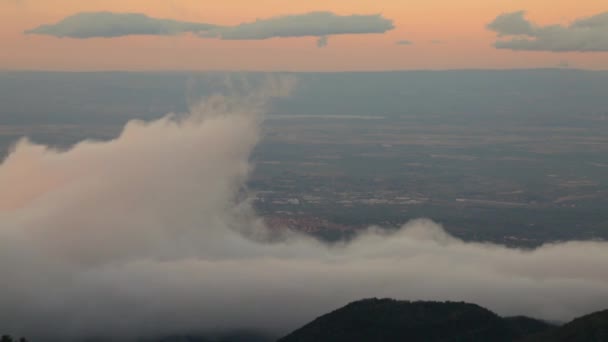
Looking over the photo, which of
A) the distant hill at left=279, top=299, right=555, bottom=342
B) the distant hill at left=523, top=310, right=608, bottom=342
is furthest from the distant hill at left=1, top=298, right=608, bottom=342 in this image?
the distant hill at left=523, top=310, right=608, bottom=342

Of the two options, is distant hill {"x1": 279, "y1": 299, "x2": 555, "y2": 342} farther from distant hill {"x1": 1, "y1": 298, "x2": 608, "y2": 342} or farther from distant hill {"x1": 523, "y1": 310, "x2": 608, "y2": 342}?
distant hill {"x1": 523, "y1": 310, "x2": 608, "y2": 342}

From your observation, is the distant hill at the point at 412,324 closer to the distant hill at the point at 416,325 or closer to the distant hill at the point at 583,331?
the distant hill at the point at 416,325

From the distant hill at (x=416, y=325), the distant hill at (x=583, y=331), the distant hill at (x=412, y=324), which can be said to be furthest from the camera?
the distant hill at (x=412, y=324)

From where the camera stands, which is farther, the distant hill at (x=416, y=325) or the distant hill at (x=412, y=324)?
the distant hill at (x=412, y=324)

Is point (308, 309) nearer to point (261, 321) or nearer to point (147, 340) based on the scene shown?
point (261, 321)

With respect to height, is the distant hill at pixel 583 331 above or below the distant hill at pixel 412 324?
below

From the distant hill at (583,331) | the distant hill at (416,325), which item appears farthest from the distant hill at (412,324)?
the distant hill at (583,331)

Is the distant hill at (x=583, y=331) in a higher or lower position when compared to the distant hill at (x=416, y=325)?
lower

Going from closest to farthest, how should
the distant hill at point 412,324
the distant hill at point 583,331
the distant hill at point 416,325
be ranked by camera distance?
the distant hill at point 583,331, the distant hill at point 416,325, the distant hill at point 412,324
